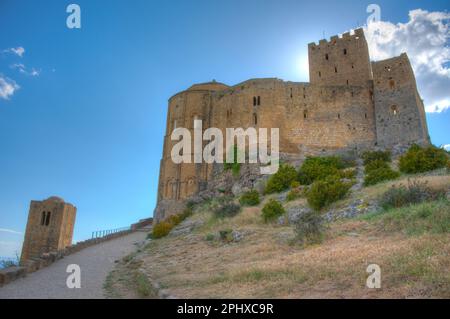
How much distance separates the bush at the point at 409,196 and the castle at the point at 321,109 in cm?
1339

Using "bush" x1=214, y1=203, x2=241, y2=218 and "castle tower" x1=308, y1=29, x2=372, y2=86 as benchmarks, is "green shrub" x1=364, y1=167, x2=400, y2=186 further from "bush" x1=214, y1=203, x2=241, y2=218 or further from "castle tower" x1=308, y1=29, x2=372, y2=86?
"castle tower" x1=308, y1=29, x2=372, y2=86

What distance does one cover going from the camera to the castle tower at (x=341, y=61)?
28859mm

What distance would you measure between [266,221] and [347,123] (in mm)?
15510

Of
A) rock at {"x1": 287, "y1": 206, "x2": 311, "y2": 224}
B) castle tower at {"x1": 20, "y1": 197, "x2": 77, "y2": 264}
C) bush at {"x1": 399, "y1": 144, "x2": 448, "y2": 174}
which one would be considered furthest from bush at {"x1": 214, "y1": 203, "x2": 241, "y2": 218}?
castle tower at {"x1": 20, "y1": 197, "x2": 77, "y2": 264}

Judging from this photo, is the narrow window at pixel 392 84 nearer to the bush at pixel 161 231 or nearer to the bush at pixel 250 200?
the bush at pixel 250 200

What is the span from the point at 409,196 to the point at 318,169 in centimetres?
894

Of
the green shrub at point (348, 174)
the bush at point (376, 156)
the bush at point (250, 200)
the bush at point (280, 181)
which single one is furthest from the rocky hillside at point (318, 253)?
the bush at point (376, 156)

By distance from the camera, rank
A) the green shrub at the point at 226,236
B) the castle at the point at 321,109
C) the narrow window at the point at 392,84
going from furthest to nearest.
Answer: the narrow window at the point at 392,84 → the castle at the point at 321,109 → the green shrub at the point at 226,236

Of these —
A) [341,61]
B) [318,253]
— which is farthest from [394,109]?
[318,253]

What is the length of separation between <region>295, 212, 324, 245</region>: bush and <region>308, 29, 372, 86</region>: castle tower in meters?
21.3

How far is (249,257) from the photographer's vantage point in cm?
891

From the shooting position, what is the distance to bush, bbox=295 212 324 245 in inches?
357

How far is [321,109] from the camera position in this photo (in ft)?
89.2
